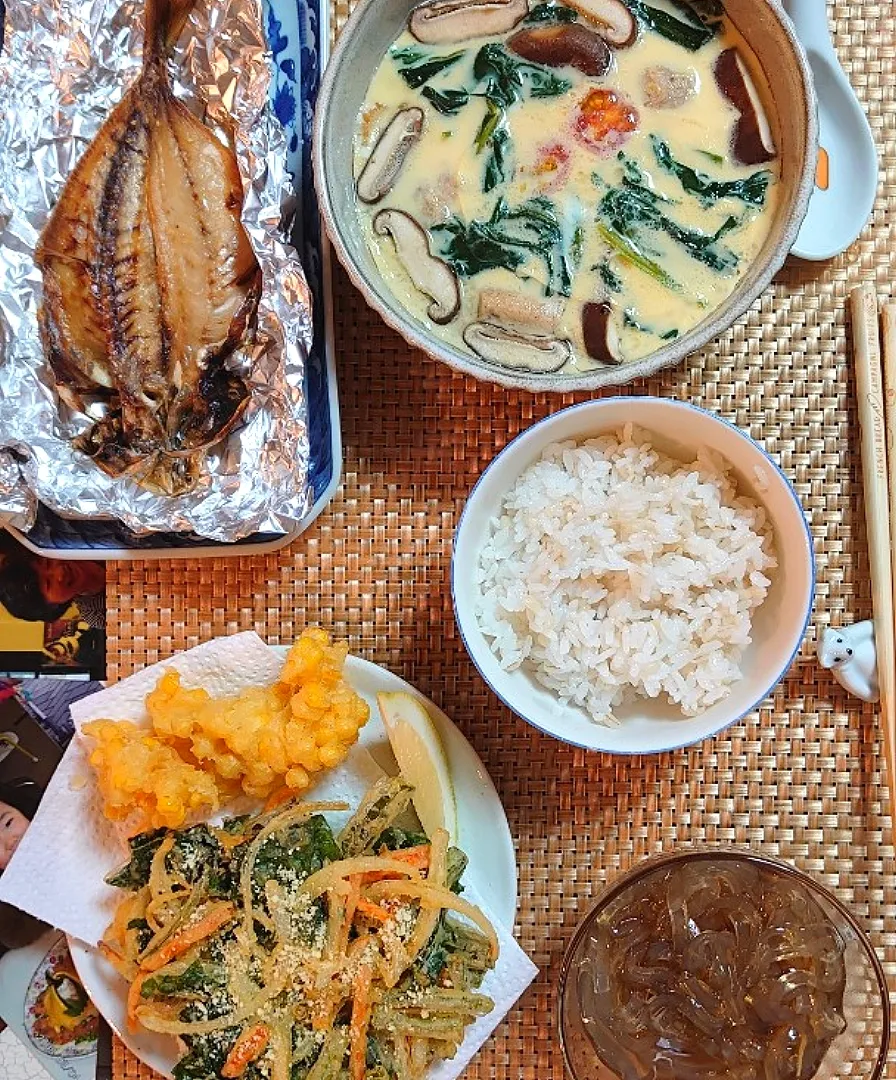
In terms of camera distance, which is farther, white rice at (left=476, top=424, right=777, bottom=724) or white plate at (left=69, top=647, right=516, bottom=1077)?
white plate at (left=69, top=647, right=516, bottom=1077)

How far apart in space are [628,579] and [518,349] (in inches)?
15.2

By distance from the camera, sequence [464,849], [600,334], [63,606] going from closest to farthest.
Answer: [600,334], [464,849], [63,606]

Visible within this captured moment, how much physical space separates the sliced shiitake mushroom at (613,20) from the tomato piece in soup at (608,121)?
9 cm

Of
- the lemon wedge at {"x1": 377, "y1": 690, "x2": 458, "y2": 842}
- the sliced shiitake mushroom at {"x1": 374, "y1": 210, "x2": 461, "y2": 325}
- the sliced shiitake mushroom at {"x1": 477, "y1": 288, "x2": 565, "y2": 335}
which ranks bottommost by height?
the lemon wedge at {"x1": 377, "y1": 690, "x2": 458, "y2": 842}

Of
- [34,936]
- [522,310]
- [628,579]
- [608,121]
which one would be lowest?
[34,936]

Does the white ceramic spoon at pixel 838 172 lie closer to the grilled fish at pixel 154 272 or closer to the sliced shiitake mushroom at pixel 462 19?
the sliced shiitake mushroom at pixel 462 19

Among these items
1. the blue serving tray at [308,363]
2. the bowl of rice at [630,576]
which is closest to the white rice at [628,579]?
the bowl of rice at [630,576]

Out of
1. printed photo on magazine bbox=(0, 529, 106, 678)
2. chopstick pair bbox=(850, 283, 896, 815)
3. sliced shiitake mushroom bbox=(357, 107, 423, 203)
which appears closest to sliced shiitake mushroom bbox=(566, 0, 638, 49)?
sliced shiitake mushroom bbox=(357, 107, 423, 203)

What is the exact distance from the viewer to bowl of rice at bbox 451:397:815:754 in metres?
1.68

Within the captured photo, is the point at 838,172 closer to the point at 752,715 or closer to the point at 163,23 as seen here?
the point at 752,715

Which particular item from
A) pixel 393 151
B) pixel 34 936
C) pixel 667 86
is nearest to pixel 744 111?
pixel 667 86

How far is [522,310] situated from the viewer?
1.73m

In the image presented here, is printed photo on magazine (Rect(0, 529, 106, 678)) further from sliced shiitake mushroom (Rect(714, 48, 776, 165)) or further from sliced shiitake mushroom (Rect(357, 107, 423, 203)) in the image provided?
sliced shiitake mushroom (Rect(714, 48, 776, 165))

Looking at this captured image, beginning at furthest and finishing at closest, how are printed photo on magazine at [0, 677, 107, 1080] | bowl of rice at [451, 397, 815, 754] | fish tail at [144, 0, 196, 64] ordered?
1. printed photo on magazine at [0, 677, 107, 1080]
2. fish tail at [144, 0, 196, 64]
3. bowl of rice at [451, 397, 815, 754]
